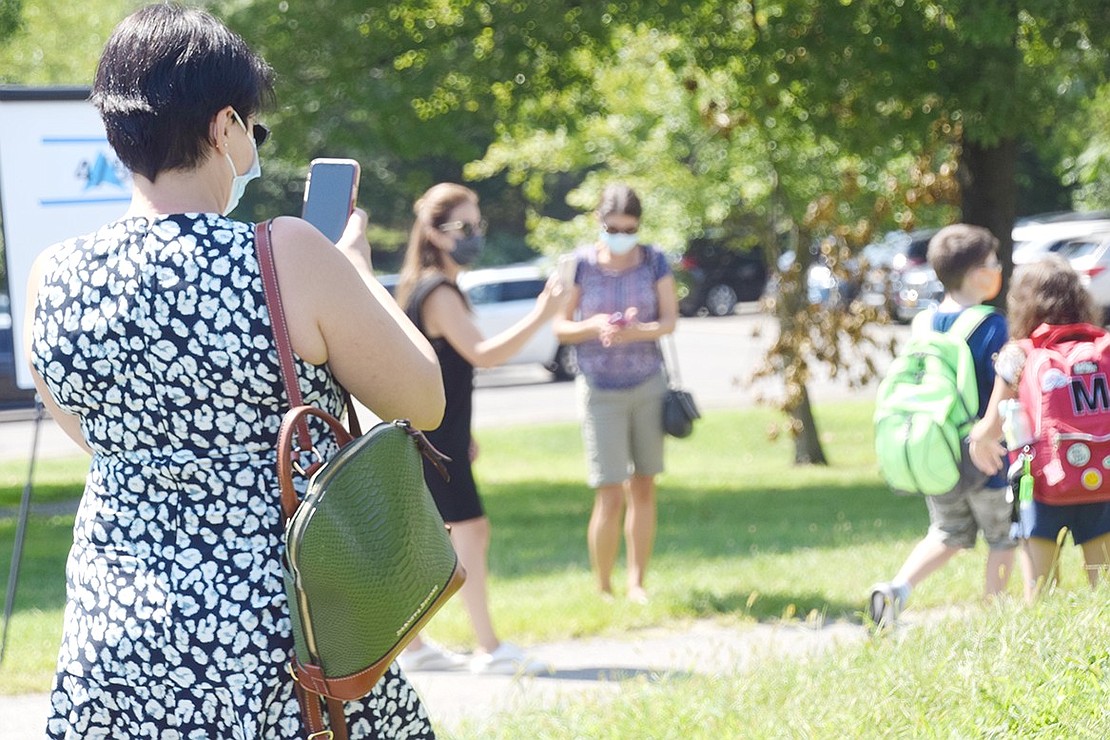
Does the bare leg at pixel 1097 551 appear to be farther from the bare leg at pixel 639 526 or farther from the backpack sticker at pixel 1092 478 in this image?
the bare leg at pixel 639 526

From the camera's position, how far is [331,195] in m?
2.80

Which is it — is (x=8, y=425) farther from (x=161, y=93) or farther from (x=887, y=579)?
(x=161, y=93)

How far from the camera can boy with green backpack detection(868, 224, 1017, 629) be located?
211 inches

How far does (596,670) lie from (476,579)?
626 millimetres

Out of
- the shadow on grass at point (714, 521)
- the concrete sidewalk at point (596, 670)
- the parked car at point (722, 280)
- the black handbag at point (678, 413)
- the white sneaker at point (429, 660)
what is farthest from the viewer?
the parked car at point (722, 280)

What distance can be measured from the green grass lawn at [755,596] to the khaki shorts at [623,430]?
641mm

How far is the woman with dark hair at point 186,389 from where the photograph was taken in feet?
7.50

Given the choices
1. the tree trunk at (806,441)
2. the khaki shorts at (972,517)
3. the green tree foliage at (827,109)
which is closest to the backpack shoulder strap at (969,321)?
the khaki shorts at (972,517)

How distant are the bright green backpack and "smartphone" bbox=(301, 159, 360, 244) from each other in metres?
3.13

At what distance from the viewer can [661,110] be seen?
15188mm

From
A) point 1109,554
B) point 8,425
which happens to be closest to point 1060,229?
point 8,425

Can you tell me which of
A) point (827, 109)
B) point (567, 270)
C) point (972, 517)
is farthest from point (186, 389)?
point (827, 109)

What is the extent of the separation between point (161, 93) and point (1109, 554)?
395 centimetres

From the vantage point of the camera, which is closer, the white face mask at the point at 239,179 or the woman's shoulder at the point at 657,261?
the white face mask at the point at 239,179
